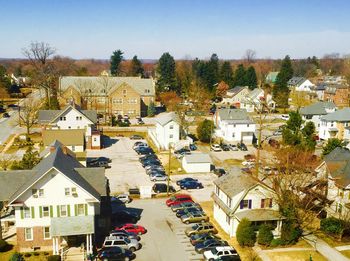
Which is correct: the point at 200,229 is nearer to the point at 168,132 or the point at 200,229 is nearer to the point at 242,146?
the point at 168,132

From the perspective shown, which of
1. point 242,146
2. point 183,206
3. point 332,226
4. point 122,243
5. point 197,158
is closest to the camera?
point 122,243

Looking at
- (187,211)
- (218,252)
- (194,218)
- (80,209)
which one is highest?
(80,209)

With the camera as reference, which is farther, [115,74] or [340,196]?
[115,74]

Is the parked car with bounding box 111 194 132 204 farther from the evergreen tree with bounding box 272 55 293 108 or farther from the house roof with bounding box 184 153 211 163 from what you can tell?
the evergreen tree with bounding box 272 55 293 108

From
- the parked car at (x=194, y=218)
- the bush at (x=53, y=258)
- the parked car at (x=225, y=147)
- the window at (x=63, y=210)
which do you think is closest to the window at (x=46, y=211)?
the window at (x=63, y=210)

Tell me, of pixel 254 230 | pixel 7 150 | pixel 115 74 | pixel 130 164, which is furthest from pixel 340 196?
pixel 115 74

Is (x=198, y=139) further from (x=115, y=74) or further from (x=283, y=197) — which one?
(x=115, y=74)

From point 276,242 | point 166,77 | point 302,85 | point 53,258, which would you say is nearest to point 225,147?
point 276,242
